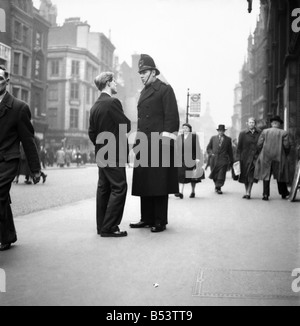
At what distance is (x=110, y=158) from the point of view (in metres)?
5.69

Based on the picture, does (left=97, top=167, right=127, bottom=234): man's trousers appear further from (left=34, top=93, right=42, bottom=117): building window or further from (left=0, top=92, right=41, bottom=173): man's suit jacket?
(left=34, top=93, right=42, bottom=117): building window

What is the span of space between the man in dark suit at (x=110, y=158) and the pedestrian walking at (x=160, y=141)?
1.19 ft

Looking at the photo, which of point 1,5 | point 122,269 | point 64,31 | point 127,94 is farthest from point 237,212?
point 127,94

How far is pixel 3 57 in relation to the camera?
36656 mm

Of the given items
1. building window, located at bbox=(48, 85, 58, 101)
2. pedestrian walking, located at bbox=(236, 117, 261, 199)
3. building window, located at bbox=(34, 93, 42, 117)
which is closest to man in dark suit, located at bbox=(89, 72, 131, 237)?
pedestrian walking, located at bbox=(236, 117, 261, 199)

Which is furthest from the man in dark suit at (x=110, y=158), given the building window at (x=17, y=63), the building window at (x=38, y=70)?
the building window at (x=38, y=70)

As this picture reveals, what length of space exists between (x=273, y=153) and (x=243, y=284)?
743 cm

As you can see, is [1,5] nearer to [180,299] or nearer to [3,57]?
[3,57]

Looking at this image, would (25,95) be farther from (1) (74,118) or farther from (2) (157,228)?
(2) (157,228)

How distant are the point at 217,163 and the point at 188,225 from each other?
6518 millimetres

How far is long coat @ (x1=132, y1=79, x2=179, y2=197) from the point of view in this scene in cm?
593

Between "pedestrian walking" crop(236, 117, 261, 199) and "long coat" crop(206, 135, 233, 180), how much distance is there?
144 cm

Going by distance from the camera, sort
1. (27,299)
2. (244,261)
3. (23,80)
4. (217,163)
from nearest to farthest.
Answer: (27,299) < (244,261) < (217,163) < (23,80)

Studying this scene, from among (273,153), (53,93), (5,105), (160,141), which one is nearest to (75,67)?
(53,93)
